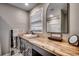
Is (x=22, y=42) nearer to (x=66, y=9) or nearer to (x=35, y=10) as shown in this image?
(x=35, y=10)

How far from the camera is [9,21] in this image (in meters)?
1.36

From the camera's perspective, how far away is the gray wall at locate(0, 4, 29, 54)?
1.34 m

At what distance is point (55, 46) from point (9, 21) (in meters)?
0.71

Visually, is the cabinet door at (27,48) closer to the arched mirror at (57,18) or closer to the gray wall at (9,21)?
the gray wall at (9,21)

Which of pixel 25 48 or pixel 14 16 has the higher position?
pixel 14 16

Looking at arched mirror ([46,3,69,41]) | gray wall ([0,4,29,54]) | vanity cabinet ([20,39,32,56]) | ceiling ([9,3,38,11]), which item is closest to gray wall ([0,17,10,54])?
gray wall ([0,4,29,54])

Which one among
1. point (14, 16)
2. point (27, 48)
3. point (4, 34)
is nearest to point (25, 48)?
point (27, 48)

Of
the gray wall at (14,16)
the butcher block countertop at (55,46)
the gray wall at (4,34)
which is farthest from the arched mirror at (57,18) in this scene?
the gray wall at (4,34)

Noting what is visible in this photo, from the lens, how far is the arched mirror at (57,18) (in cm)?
130

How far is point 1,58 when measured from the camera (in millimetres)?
1360

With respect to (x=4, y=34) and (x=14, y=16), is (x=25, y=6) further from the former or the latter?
(x=4, y=34)

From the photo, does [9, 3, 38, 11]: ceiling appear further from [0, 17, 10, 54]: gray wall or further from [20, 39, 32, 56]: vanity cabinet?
[20, 39, 32, 56]: vanity cabinet

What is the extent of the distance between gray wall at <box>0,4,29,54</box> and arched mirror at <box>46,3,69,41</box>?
0.34m

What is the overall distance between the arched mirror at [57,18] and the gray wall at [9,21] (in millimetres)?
343
